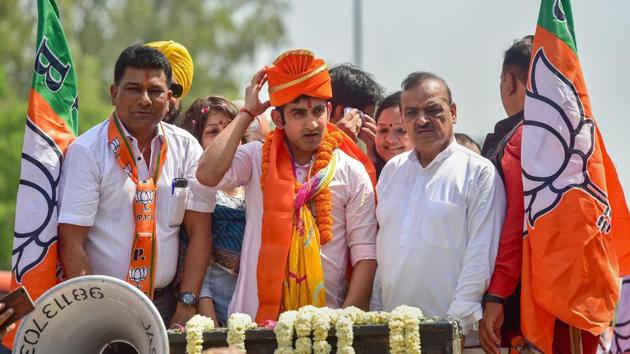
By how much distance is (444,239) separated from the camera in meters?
6.08

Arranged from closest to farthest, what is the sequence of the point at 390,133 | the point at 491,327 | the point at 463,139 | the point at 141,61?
the point at 491,327, the point at 141,61, the point at 463,139, the point at 390,133

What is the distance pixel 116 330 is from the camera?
18.6ft

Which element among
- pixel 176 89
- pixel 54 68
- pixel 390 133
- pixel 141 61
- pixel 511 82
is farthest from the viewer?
pixel 390 133

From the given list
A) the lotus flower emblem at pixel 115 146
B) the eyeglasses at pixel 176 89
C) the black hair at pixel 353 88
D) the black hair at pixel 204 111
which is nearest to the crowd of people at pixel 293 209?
the lotus flower emblem at pixel 115 146

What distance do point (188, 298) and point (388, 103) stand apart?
1830 mm

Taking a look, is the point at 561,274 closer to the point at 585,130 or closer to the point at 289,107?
the point at 585,130

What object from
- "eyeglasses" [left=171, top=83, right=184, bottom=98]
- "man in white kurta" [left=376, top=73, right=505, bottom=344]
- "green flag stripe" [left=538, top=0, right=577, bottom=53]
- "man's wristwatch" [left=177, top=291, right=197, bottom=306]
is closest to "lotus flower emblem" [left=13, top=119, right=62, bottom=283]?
"man's wristwatch" [left=177, top=291, right=197, bottom=306]

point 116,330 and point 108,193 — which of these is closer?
point 116,330

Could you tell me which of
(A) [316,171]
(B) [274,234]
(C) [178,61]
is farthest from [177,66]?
(B) [274,234]

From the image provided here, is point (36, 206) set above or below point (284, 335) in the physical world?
above

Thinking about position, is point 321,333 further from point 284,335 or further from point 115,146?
point 115,146

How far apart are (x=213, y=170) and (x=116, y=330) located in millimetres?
1045

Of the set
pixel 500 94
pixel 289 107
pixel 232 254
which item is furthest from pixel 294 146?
pixel 500 94

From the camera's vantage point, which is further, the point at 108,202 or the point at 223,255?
the point at 223,255
